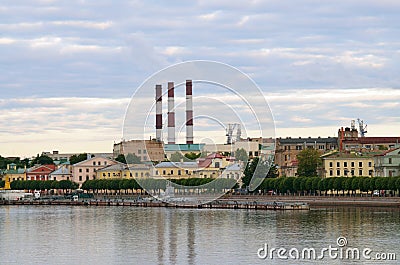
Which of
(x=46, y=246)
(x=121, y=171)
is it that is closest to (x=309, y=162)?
(x=121, y=171)

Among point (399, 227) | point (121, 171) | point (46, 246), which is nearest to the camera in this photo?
point (46, 246)

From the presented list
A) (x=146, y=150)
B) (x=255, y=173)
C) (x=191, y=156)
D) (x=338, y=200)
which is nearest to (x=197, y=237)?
(x=338, y=200)

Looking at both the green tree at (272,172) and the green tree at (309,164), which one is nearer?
the green tree at (309,164)

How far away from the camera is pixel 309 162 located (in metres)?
76.2

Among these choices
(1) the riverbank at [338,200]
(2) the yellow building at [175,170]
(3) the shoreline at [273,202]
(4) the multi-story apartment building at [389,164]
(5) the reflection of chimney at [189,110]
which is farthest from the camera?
(5) the reflection of chimney at [189,110]

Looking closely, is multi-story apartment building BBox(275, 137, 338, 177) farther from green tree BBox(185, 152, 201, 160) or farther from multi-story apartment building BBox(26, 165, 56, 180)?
multi-story apartment building BBox(26, 165, 56, 180)

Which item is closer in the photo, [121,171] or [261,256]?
[261,256]

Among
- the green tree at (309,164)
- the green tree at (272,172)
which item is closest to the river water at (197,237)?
the green tree at (309,164)

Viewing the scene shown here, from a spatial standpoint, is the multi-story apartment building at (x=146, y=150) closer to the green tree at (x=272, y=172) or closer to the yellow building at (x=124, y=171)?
the yellow building at (x=124, y=171)

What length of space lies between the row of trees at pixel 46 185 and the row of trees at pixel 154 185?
3.96 meters

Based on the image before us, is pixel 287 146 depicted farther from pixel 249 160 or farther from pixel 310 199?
pixel 310 199

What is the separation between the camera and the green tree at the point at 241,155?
88125 mm

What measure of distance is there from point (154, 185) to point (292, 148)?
19.2 meters

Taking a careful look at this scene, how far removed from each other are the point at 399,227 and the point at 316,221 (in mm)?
5809
